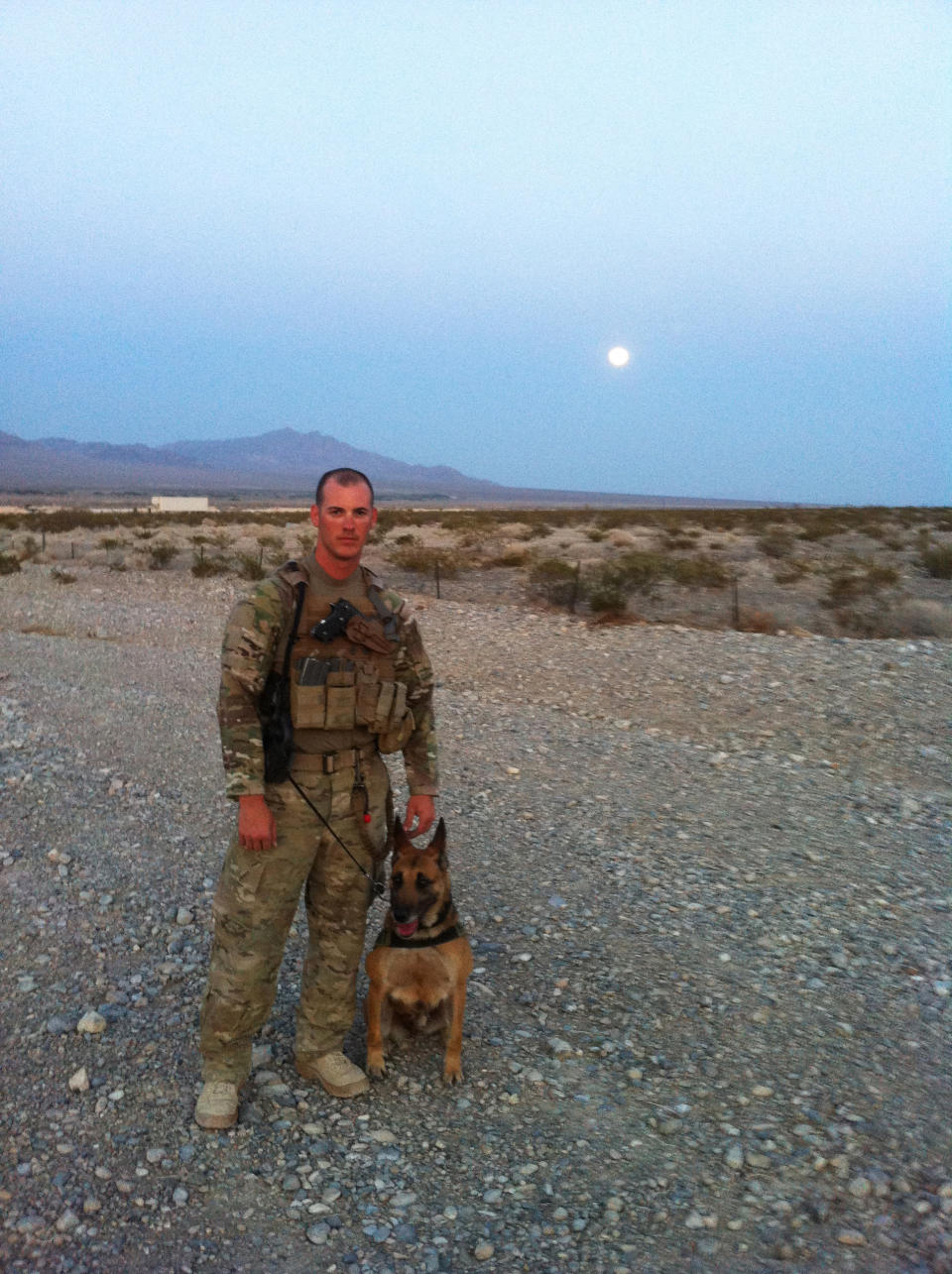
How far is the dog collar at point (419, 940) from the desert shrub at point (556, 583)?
1307cm

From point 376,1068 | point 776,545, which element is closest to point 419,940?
point 376,1068

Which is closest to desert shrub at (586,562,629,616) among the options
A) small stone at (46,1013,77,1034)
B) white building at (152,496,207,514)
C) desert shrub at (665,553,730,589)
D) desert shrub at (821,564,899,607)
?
desert shrub at (665,553,730,589)

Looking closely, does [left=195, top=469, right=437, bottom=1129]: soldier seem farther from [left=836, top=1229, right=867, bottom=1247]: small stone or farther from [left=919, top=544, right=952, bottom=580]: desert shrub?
[left=919, top=544, right=952, bottom=580]: desert shrub

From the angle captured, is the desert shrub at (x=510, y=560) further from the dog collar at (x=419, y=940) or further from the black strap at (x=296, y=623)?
the black strap at (x=296, y=623)

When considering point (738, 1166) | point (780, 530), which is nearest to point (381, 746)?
point (738, 1166)

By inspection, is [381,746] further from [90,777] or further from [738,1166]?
[90,777]

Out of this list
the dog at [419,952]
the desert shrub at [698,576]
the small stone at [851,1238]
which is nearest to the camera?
the small stone at [851,1238]

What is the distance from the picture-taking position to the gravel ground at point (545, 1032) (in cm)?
307

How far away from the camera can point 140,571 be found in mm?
21594

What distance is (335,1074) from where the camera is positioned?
3713mm

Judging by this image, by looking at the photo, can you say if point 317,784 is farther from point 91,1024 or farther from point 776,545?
point 776,545

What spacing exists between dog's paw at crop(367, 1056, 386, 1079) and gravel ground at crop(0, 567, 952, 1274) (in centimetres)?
7

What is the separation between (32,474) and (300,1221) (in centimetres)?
18860

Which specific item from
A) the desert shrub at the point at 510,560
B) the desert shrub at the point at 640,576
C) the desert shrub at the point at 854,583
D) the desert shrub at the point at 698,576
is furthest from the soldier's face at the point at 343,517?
the desert shrub at the point at 510,560
